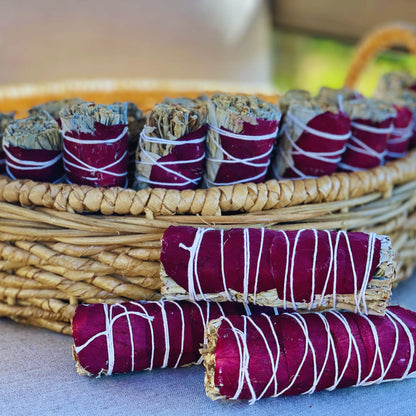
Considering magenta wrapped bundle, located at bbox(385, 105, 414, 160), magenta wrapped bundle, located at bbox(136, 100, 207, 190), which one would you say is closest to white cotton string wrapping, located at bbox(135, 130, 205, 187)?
magenta wrapped bundle, located at bbox(136, 100, 207, 190)

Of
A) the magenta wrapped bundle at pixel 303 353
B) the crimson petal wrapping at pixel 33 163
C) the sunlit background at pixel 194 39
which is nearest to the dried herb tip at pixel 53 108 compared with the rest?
the crimson petal wrapping at pixel 33 163

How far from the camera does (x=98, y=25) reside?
2.55 meters

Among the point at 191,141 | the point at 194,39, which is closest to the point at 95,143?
the point at 191,141

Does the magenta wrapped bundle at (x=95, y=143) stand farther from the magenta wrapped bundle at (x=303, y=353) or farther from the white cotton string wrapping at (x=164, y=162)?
the magenta wrapped bundle at (x=303, y=353)

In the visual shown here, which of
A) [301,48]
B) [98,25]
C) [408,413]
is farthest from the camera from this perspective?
[301,48]

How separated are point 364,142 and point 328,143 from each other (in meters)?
0.08

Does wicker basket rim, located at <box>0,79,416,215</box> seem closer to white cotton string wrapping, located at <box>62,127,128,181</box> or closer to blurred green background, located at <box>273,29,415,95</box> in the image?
white cotton string wrapping, located at <box>62,127,128,181</box>

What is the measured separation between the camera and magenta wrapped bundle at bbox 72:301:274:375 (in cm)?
62

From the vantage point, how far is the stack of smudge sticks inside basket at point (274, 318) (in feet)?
1.98

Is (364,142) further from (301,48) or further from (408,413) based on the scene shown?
(301,48)

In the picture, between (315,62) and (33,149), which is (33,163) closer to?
(33,149)

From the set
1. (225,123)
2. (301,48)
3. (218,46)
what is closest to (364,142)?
(225,123)

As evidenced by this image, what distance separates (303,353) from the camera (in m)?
0.60

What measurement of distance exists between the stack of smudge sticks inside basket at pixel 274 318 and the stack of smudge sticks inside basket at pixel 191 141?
0.12m
